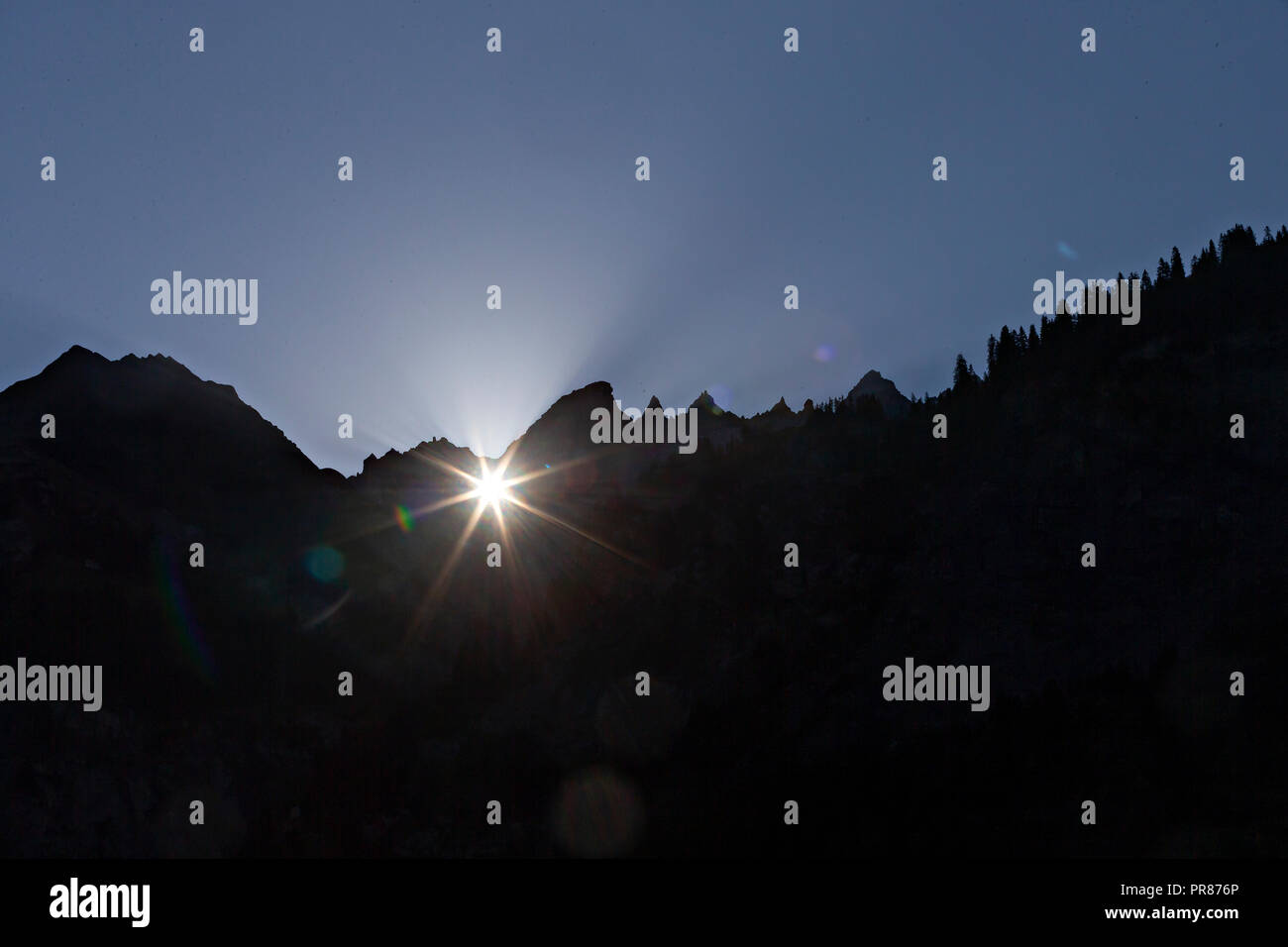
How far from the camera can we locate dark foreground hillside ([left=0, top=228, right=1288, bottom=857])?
135125mm

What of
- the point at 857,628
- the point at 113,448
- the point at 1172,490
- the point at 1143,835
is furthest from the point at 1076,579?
the point at 113,448

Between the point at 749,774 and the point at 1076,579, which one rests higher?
the point at 1076,579

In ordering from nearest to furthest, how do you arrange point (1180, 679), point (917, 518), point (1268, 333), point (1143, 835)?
point (1143, 835), point (1180, 679), point (1268, 333), point (917, 518)

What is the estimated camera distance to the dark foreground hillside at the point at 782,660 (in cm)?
13512

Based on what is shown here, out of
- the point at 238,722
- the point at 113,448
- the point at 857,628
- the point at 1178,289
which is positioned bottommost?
the point at 238,722

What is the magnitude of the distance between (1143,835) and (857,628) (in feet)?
196

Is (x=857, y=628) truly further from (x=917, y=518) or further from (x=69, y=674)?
(x=69, y=674)

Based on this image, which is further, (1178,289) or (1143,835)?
(1178,289)

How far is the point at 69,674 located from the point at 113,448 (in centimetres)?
4475

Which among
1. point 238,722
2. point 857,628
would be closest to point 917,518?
point 857,628

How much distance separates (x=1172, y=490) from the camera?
157125mm

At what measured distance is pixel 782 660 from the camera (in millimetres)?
173625

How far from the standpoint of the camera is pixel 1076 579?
154 m
